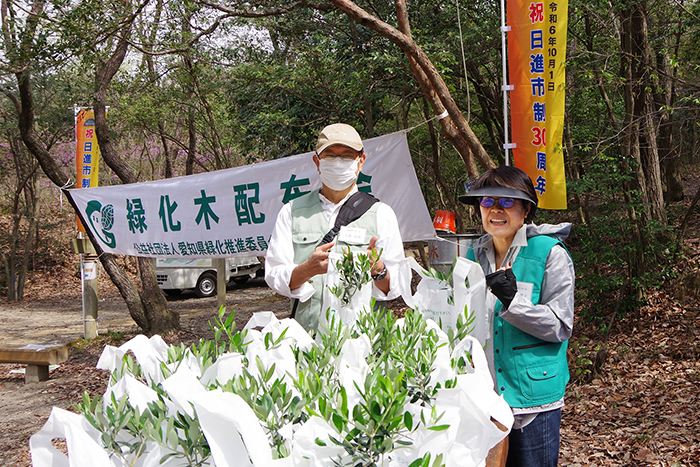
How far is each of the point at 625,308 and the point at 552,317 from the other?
4.97 m

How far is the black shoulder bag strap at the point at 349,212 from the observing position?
7.57ft

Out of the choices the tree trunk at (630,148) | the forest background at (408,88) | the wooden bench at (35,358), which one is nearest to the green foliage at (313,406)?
the forest background at (408,88)

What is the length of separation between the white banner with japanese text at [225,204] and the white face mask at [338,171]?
81.8 inches

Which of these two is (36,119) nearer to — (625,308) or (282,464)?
(625,308)

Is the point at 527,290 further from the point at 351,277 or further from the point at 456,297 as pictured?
the point at 351,277

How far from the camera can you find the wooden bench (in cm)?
628

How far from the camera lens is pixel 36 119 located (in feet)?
43.5

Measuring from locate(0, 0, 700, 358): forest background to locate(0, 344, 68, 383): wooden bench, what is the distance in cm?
173

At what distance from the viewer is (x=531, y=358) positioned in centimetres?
179

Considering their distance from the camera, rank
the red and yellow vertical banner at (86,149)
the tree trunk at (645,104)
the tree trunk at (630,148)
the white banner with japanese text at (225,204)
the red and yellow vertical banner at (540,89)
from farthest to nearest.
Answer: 1. the red and yellow vertical banner at (86,149)
2. the tree trunk at (630,148)
3. the tree trunk at (645,104)
4. the white banner with japanese text at (225,204)
5. the red and yellow vertical banner at (540,89)

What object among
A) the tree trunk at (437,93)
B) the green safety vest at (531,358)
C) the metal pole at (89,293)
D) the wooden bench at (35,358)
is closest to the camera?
the green safety vest at (531,358)

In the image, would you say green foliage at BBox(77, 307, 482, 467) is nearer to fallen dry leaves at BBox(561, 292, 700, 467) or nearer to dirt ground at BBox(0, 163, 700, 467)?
dirt ground at BBox(0, 163, 700, 467)

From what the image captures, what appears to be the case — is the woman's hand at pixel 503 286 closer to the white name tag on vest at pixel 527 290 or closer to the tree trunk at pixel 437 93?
the white name tag on vest at pixel 527 290

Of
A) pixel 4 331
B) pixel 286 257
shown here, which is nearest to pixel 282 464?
pixel 286 257
